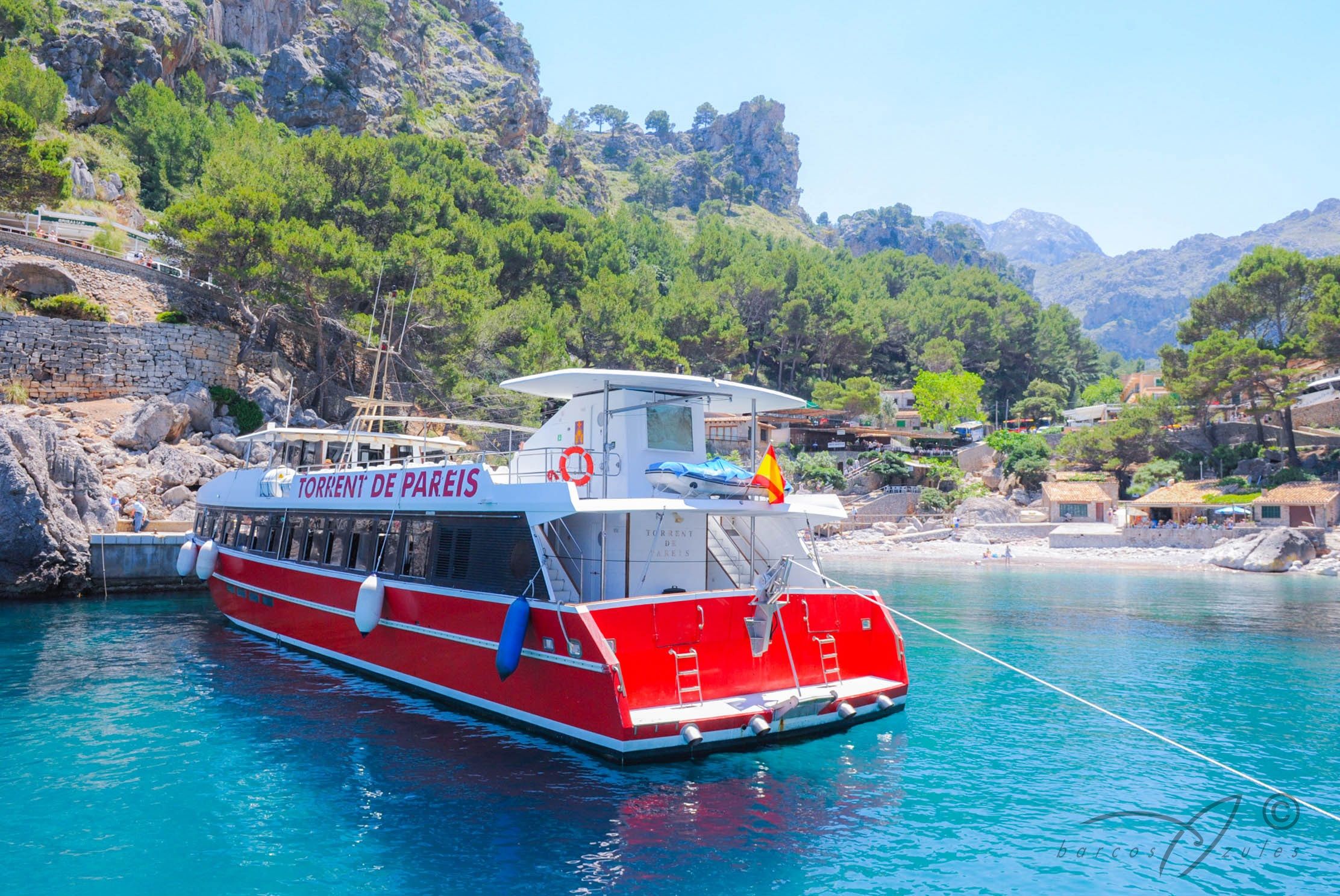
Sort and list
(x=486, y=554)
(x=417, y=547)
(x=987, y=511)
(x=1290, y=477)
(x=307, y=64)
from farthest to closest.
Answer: (x=307, y=64) → (x=987, y=511) → (x=1290, y=477) → (x=417, y=547) → (x=486, y=554)

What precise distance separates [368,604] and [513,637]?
4.13 metres

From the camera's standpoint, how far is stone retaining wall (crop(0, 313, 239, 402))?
3197cm

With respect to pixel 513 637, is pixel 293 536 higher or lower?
higher

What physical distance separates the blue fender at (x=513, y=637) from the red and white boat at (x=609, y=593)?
25 mm

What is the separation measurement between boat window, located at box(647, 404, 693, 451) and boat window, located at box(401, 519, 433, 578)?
378cm

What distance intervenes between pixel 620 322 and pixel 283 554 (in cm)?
3232

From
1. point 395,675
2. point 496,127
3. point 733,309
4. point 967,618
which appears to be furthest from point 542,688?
point 496,127

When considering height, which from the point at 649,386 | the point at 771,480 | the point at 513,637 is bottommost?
the point at 513,637

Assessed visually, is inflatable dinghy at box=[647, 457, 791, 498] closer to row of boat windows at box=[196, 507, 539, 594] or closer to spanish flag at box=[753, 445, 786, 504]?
spanish flag at box=[753, 445, 786, 504]

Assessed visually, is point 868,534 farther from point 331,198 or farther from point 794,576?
point 794,576

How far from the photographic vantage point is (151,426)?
3025 cm

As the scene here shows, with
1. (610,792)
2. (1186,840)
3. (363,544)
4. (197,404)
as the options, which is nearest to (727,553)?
(610,792)

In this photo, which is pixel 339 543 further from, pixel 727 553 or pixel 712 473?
pixel 712 473

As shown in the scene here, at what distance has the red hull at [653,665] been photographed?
33.2 feet
